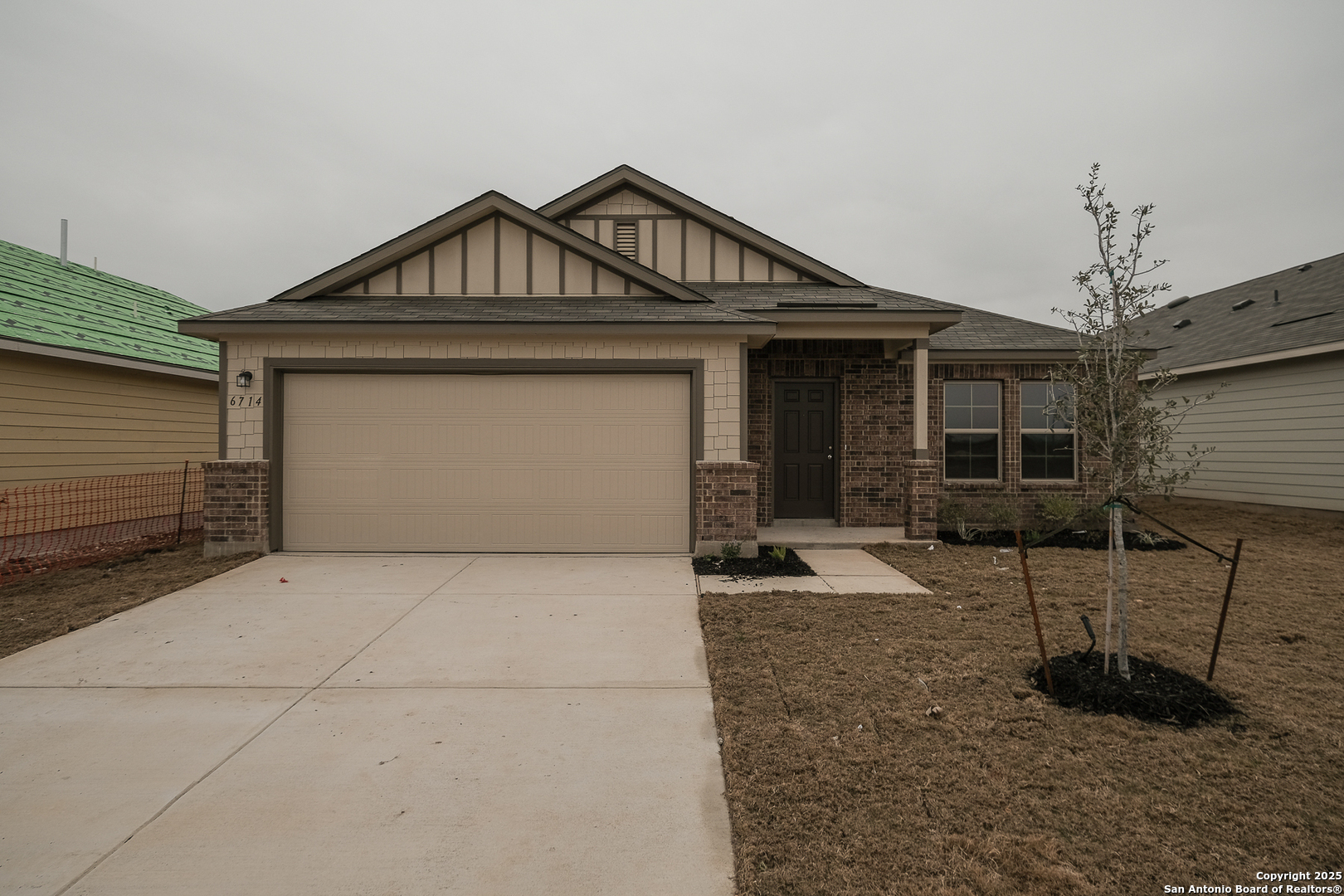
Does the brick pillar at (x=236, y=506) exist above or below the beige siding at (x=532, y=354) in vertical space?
below

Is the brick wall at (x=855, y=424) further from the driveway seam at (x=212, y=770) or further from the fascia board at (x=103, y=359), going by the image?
the fascia board at (x=103, y=359)

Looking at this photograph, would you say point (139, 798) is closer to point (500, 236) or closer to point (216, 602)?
point (216, 602)

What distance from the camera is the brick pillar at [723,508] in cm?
782

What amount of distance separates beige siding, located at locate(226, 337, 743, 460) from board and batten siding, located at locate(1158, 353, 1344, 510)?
9.84 metres

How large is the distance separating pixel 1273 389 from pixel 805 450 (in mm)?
10708

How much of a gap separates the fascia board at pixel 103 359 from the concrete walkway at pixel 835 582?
33.0ft

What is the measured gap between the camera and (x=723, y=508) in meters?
7.84

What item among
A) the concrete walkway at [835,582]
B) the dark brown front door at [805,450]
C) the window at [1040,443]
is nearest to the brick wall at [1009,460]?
the window at [1040,443]

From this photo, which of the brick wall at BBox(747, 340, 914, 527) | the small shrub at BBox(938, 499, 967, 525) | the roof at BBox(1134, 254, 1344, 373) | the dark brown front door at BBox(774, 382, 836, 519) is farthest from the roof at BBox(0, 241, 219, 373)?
the roof at BBox(1134, 254, 1344, 373)

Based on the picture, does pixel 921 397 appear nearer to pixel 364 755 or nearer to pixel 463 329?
pixel 463 329

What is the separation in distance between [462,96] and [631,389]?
26.0 m

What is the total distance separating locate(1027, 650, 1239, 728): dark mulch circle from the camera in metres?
3.46

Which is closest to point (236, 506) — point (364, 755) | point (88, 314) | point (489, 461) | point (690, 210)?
point (489, 461)

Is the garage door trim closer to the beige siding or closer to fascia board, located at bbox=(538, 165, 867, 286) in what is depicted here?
the beige siding
